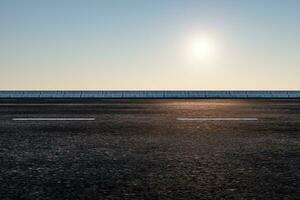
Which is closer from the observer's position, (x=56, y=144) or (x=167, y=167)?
(x=167, y=167)

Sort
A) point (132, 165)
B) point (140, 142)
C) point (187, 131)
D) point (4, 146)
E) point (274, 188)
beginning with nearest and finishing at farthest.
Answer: point (274, 188), point (132, 165), point (4, 146), point (140, 142), point (187, 131)

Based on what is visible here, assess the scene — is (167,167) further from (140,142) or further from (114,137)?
(114,137)

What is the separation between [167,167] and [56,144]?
6.57 ft

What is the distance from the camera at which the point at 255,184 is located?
3.63m

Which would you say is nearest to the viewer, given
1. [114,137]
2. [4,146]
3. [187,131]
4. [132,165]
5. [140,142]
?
[132,165]

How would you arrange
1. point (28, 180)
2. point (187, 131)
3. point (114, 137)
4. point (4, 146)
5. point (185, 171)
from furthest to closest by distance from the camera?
point (187, 131) < point (114, 137) < point (4, 146) < point (185, 171) < point (28, 180)

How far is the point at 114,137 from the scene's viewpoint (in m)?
6.63

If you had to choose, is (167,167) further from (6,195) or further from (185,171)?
(6,195)

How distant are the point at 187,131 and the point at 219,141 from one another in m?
1.22

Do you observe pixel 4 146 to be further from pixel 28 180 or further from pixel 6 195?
pixel 6 195

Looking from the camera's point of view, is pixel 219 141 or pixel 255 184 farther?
pixel 219 141

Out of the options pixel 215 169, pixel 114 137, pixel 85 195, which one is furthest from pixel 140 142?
pixel 85 195

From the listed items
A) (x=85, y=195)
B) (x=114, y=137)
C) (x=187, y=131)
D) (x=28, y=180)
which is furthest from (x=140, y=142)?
(x=85, y=195)

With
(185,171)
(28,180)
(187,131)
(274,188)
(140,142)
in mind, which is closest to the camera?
(274,188)
